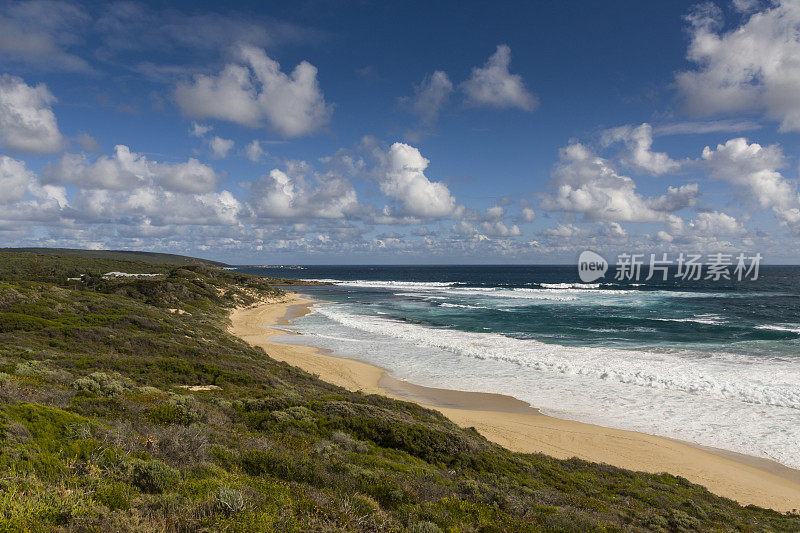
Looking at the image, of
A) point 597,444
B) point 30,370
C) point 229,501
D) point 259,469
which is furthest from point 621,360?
point 30,370

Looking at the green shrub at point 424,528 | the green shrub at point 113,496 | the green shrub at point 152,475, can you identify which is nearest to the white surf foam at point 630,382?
the green shrub at point 424,528

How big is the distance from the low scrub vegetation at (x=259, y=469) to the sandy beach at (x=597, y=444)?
67.1 inches

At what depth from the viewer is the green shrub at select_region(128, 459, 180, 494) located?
567 cm

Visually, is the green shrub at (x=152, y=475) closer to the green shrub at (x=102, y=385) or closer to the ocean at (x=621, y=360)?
the green shrub at (x=102, y=385)

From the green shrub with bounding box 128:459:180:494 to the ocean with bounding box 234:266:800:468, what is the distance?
628 inches

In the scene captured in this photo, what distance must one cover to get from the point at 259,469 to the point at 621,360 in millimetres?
25303

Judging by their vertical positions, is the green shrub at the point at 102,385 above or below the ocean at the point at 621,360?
above

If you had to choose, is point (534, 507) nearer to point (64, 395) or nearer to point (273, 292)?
point (64, 395)

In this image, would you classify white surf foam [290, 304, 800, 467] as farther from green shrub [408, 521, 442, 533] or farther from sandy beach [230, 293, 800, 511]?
green shrub [408, 521, 442, 533]

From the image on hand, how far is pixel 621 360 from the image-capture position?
2600 centimetres

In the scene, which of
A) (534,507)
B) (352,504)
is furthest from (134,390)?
(534,507)

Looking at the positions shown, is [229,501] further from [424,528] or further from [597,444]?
[597,444]

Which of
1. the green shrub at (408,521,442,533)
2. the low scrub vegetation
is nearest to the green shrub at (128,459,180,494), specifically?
Answer: the low scrub vegetation

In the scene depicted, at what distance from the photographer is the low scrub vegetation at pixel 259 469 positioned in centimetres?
512
